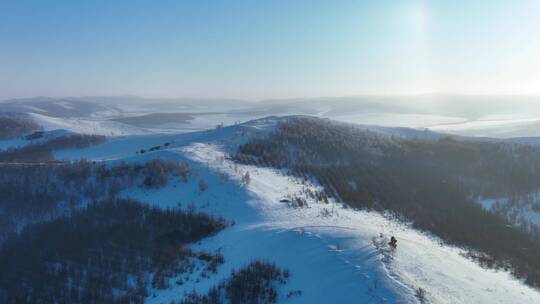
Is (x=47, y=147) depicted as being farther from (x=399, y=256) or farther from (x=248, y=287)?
(x=399, y=256)

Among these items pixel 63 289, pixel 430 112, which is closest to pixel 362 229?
pixel 63 289

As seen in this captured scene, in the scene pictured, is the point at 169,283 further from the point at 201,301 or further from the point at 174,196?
the point at 174,196

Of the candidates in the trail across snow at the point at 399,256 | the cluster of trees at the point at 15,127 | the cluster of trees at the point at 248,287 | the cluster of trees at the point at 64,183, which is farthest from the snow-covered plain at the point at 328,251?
the cluster of trees at the point at 15,127

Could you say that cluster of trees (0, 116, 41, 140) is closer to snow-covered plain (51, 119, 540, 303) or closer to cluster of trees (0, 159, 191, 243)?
cluster of trees (0, 159, 191, 243)

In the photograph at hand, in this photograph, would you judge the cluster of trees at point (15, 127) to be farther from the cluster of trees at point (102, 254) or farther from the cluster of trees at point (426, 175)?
the cluster of trees at point (102, 254)

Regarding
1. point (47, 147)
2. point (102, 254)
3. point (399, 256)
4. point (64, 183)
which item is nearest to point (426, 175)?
point (399, 256)
